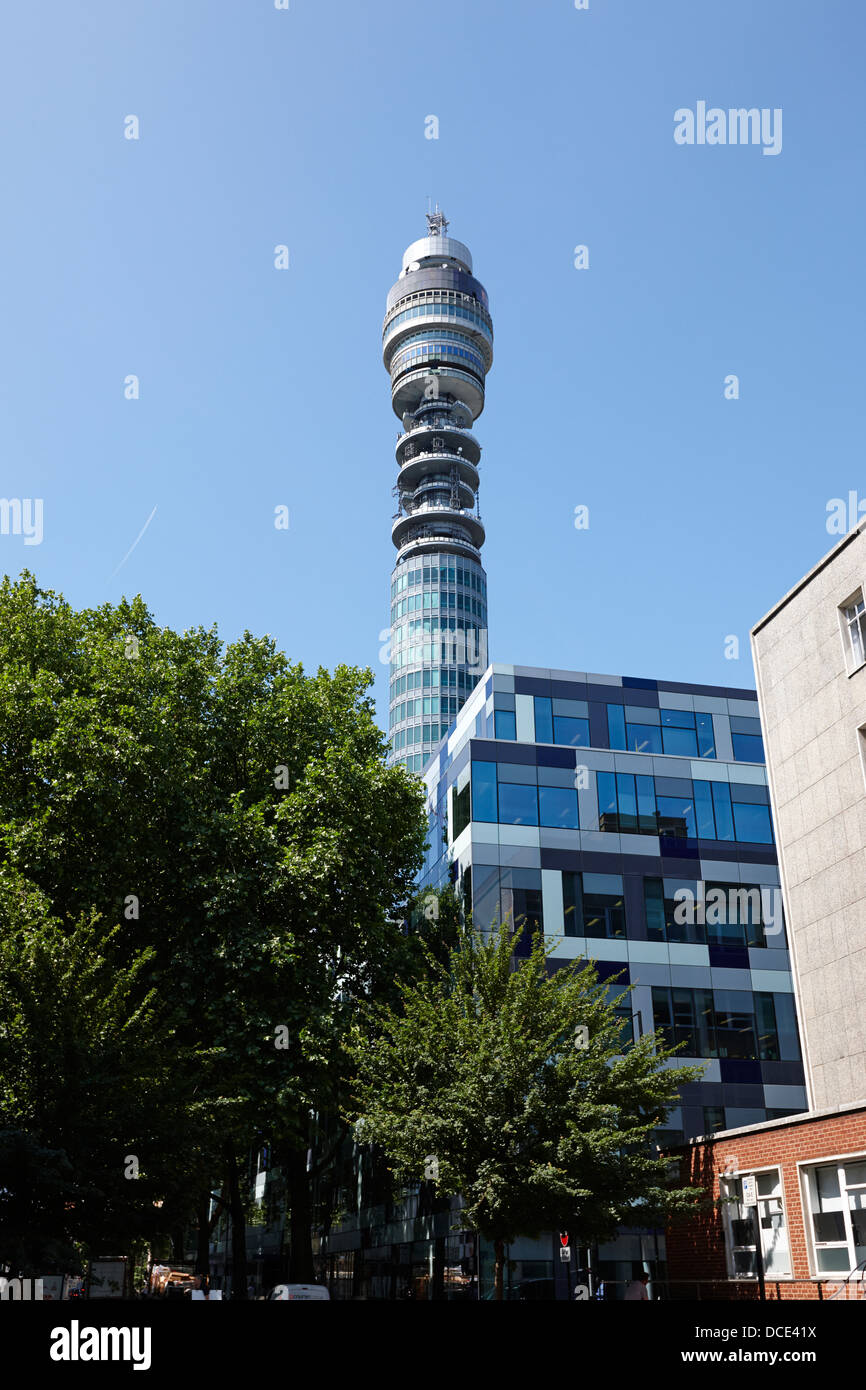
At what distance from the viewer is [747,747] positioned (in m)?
49.2

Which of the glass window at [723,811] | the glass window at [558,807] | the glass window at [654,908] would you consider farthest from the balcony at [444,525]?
the glass window at [654,908]

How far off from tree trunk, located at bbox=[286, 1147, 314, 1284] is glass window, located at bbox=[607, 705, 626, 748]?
70.0 ft

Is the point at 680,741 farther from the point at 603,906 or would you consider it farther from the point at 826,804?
the point at 826,804

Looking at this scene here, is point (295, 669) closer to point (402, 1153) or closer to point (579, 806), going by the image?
point (579, 806)

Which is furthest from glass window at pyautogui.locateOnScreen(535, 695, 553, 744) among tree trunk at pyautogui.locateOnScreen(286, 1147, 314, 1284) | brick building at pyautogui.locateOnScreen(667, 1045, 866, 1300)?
brick building at pyautogui.locateOnScreen(667, 1045, 866, 1300)

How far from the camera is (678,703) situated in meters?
49.4

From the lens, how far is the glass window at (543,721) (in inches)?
1831

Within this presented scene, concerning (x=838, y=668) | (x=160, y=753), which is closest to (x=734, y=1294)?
(x=838, y=668)

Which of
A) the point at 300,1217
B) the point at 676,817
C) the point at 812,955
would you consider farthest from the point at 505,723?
the point at 812,955

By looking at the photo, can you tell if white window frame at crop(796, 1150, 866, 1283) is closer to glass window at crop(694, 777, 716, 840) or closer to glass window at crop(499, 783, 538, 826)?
glass window at crop(499, 783, 538, 826)

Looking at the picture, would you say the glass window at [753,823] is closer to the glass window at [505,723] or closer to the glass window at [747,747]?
the glass window at [747,747]

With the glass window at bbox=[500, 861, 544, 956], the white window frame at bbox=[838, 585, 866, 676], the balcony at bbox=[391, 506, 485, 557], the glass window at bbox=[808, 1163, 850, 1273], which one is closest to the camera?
the glass window at bbox=[808, 1163, 850, 1273]

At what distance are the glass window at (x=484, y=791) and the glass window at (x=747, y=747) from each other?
43.2 feet

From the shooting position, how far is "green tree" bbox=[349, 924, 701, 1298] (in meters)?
23.6
